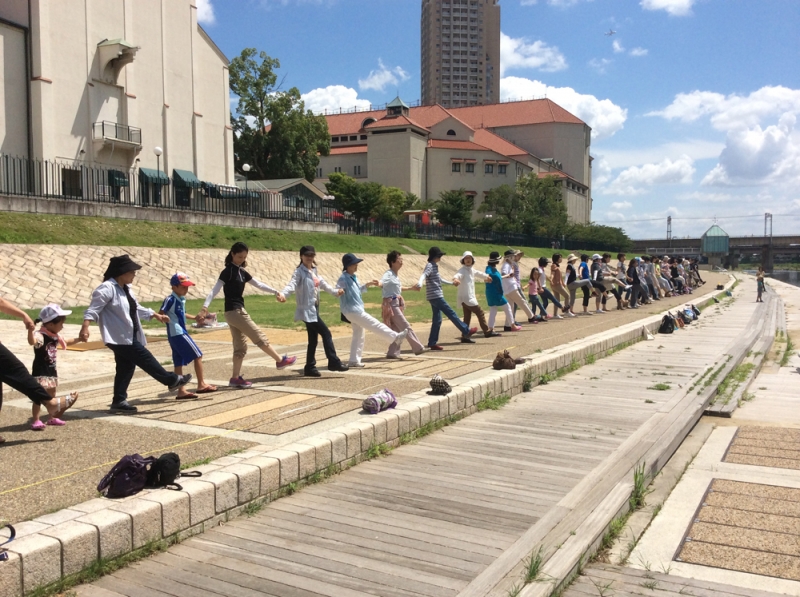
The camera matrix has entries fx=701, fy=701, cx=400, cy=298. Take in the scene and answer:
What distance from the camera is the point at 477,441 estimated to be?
273 inches

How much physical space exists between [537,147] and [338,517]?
356ft

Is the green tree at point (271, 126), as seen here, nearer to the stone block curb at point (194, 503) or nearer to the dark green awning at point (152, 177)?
the dark green awning at point (152, 177)

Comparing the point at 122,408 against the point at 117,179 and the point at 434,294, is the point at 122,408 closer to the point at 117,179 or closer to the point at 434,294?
the point at 434,294

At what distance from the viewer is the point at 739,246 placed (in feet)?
359

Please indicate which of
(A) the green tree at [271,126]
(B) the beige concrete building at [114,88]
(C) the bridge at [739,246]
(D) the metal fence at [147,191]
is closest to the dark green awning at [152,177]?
(D) the metal fence at [147,191]

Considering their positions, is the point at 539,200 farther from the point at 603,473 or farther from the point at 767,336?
the point at 603,473

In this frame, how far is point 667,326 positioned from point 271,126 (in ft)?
172

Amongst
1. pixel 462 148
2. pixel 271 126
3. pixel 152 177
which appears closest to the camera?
pixel 152 177

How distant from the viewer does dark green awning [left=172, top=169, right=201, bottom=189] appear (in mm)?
40250

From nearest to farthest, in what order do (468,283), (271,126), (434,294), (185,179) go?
(434,294)
(468,283)
(185,179)
(271,126)

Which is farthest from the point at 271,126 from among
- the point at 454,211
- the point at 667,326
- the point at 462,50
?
the point at 462,50

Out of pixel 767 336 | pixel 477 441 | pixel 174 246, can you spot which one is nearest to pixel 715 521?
pixel 477 441

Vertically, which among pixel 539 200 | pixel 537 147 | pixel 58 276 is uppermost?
pixel 537 147

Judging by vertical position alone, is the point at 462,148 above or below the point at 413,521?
above
